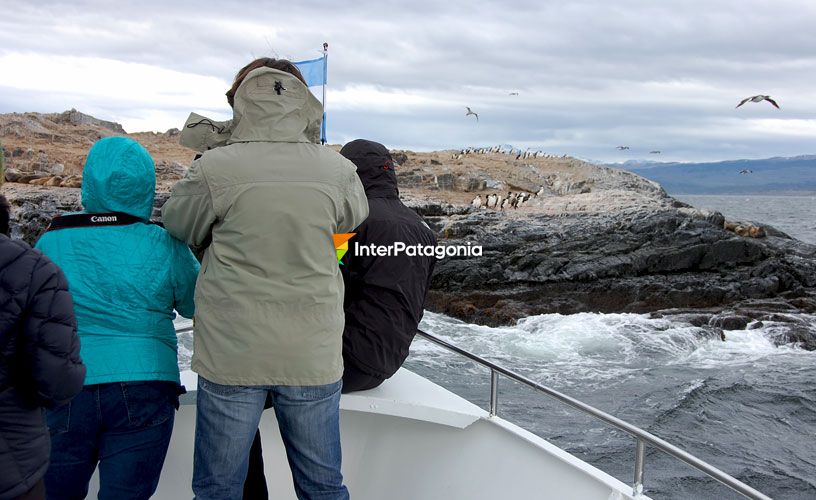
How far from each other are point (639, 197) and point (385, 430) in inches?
1145

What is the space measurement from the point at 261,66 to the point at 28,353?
1.15 meters

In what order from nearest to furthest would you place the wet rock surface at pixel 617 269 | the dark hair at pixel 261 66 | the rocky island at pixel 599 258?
the dark hair at pixel 261 66
the rocky island at pixel 599 258
the wet rock surface at pixel 617 269

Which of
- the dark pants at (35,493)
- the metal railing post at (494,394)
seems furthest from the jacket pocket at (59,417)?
the metal railing post at (494,394)

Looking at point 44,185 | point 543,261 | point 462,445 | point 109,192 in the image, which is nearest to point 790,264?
point 543,261

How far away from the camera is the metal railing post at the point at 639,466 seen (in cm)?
262

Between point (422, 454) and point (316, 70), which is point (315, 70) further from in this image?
point (422, 454)

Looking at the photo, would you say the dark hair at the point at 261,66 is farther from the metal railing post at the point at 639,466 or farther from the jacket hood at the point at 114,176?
the metal railing post at the point at 639,466

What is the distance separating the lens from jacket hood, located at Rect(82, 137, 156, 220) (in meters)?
2.30

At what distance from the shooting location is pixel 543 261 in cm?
2395

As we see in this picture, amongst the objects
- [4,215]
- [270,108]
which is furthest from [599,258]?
[4,215]

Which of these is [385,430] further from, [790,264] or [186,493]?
[790,264]

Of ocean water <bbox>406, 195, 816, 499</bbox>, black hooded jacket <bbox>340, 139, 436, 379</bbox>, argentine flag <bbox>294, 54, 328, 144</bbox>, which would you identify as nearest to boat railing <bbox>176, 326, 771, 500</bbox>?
black hooded jacket <bbox>340, 139, 436, 379</bbox>

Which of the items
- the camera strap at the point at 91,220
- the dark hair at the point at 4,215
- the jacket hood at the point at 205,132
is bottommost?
the camera strap at the point at 91,220

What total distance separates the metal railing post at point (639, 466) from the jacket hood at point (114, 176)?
181 cm
